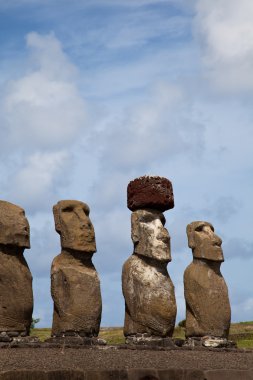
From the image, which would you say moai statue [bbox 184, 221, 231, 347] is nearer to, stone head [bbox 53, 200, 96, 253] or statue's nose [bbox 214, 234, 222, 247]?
statue's nose [bbox 214, 234, 222, 247]

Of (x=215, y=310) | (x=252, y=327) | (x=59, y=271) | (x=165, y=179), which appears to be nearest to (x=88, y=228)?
(x=59, y=271)

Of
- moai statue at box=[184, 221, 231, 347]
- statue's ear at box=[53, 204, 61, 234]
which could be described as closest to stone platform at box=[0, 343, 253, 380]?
moai statue at box=[184, 221, 231, 347]

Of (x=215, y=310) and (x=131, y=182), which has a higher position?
(x=131, y=182)

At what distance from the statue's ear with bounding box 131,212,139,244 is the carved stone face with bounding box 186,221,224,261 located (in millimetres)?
2157

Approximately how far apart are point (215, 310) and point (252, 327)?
422 inches

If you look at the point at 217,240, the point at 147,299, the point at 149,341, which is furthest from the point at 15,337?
the point at 217,240

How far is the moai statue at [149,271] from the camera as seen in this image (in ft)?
62.6

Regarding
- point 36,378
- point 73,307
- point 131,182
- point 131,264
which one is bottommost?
point 36,378

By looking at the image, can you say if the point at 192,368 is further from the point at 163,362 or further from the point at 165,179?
the point at 165,179

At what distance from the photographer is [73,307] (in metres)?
18.0

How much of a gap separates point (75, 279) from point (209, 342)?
4036 millimetres

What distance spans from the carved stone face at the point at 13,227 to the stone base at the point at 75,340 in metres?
1.83

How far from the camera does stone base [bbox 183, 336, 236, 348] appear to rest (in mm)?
20469

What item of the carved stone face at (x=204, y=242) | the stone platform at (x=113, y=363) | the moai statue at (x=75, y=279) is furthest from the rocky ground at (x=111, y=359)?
the carved stone face at (x=204, y=242)
